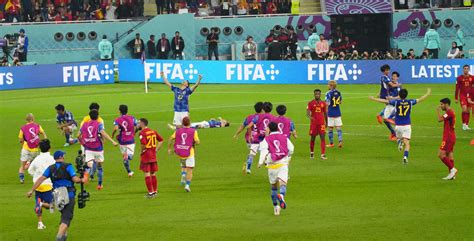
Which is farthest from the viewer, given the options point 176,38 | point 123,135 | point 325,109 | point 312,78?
point 176,38

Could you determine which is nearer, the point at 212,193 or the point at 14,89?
the point at 212,193

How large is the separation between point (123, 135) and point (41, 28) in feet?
118

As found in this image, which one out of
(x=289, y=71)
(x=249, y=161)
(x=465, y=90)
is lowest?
(x=249, y=161)

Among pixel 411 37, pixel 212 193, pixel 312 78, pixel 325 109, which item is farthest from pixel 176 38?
pixel 212 193

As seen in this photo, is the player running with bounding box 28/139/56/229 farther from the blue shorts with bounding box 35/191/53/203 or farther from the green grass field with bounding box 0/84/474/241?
the green grass field with bounding box 0/84/474/241

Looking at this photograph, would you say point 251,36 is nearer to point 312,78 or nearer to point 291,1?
point 291,1

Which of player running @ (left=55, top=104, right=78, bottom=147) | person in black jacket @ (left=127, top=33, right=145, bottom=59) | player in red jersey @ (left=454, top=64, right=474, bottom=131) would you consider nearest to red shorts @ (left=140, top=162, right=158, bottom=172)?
player running @ (left=55, top=104, right=78, bottom=147)

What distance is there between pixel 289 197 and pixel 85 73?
35873 mm

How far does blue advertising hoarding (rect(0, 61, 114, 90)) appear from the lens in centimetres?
5906

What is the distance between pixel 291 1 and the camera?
68125mm

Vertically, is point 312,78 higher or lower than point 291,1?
lower

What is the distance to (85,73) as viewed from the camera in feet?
202

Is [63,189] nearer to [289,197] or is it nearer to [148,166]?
[148,166]

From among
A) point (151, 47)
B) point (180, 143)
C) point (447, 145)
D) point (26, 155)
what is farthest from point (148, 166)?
point (151, 47)
